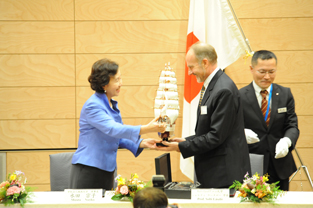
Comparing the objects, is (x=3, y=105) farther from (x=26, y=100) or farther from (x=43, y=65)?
(x=43, y=65)

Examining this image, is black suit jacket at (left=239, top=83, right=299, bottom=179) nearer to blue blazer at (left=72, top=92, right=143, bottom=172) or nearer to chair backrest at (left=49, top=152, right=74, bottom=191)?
blue blazer at (left=72, top=92, right=143, bottom=172)

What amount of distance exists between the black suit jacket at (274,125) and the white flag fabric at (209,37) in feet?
2.93

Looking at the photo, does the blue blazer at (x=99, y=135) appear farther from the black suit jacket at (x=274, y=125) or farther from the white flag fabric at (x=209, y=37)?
the white flag fabric at (x=209, y=37)

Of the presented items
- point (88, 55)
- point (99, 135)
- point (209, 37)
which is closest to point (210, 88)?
point (99, 135)

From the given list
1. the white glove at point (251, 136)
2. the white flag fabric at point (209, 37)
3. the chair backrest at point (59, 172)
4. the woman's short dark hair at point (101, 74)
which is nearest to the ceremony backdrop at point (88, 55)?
the white flag fabric at point (209, 37)

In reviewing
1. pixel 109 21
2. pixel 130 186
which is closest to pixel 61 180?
pixel 130 186

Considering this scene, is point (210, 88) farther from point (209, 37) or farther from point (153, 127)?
point (209, 37)

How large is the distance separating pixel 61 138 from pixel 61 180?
54.6 inches

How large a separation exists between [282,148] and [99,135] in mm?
1451

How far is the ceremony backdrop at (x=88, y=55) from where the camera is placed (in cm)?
425

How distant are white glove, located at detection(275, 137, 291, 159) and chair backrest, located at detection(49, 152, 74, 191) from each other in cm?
173

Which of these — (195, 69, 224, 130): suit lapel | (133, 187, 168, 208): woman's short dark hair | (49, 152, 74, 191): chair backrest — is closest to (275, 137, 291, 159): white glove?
(195, 69, 224, 130): suit lapel

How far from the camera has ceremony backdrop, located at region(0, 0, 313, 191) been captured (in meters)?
4.25

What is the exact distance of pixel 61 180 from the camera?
117 inches
